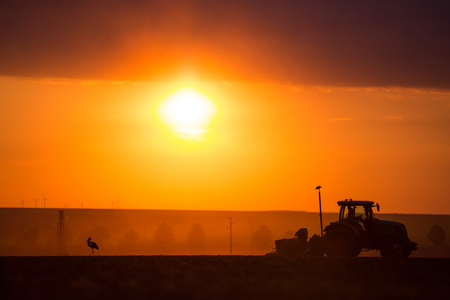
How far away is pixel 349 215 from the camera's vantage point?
38875 mm

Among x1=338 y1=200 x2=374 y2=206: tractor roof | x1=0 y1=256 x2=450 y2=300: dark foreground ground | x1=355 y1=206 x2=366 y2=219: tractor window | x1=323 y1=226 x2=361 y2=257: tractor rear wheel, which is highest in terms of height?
x1=338 y1=200 x2=374 y2=206: tractor roof

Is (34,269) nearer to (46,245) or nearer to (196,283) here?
(196,283)

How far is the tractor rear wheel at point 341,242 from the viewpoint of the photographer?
3759 cm

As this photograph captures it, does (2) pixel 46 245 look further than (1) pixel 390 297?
Yes

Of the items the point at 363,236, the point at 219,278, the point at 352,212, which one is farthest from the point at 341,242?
the point at 219,278

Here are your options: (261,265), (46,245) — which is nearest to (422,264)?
(261,265)

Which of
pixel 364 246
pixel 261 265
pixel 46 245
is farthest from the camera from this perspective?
pixel 46 245

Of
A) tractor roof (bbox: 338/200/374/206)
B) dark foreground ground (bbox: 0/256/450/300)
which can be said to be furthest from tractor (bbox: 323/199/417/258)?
dark foreground ground (bbox: 0/256/450/300)

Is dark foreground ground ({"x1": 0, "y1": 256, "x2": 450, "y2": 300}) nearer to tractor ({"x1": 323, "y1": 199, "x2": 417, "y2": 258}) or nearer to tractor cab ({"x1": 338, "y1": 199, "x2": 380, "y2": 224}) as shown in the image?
tractor ({"x1": 323, "y1": 199, "x2": 417, "y2": 258})

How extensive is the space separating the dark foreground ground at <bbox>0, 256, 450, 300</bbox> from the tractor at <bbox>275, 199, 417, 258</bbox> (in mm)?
4212

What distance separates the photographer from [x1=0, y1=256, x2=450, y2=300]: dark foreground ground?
22.2 m

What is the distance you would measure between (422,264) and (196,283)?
1328 cm

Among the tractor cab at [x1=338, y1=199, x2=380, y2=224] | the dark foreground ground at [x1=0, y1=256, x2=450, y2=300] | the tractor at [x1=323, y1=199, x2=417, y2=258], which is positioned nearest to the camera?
the dark foreground ground at [x1=0, y1=256, x2=450, y2=300]

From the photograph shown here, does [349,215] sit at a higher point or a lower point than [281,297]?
higher
